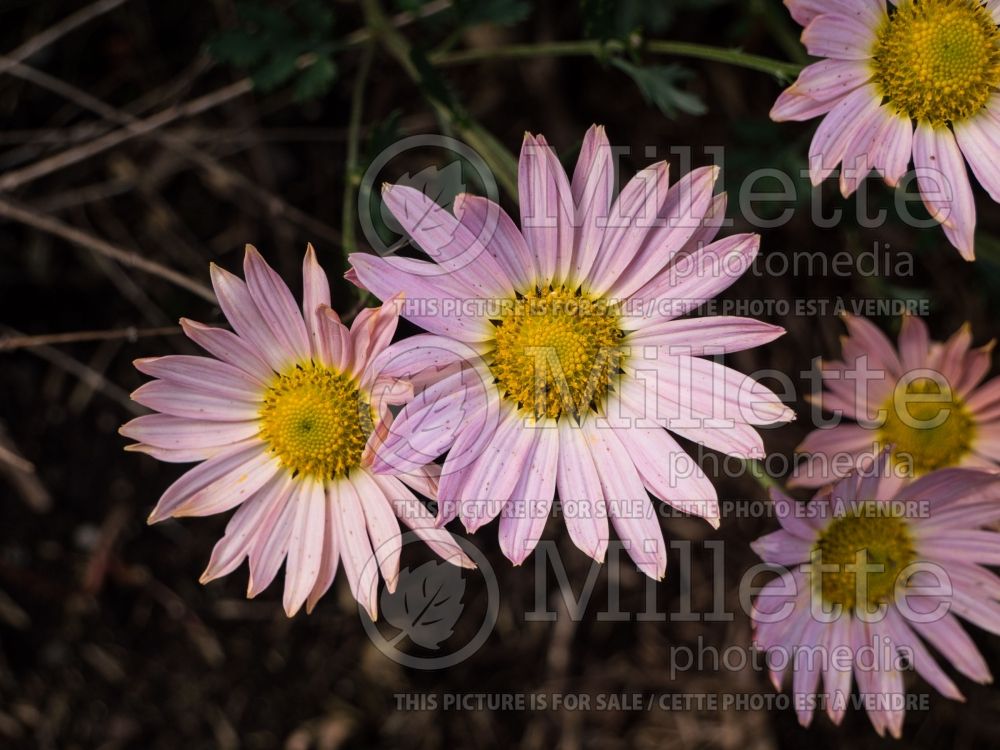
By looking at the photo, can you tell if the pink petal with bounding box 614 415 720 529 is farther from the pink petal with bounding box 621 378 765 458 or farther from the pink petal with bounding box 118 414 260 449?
the pink petal with bounding box 118 414 260 449

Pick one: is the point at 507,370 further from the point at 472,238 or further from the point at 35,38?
the point at 35,38

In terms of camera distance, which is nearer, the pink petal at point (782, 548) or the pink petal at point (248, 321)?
the pink petal at point (248, 321)

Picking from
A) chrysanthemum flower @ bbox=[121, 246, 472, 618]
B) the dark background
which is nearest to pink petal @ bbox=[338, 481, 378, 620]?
chrysanthemum flower @ bbox=[121, 246, 472, 618]

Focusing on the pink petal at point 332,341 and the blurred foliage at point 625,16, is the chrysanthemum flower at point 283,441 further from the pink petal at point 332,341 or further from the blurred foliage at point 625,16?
the blurred foliage at point 625,16

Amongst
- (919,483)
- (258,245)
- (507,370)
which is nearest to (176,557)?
(258,245)

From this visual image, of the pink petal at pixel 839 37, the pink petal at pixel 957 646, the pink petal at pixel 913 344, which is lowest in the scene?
the pink petal at pixel 957 646

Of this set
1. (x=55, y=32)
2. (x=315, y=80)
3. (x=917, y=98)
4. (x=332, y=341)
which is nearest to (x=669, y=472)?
(x=332, y=341)

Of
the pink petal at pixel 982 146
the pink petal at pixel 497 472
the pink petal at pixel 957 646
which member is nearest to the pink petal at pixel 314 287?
the pink petal at pixel 497 472

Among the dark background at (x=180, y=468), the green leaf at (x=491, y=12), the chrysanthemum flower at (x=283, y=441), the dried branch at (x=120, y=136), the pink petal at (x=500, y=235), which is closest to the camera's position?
the pink petal at (x=500, y=235)
